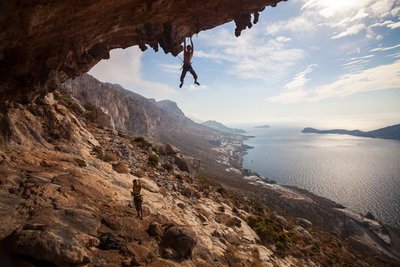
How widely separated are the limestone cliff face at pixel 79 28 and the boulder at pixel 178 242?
11844mm

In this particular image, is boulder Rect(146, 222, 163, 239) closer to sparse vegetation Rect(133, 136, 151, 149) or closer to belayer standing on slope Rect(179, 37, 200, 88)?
belayer standing on slope Rect(179, 37, 200, 88)

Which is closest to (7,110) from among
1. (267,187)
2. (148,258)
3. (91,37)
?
(91,37)

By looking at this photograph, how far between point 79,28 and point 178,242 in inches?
502

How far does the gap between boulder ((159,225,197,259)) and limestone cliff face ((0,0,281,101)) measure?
1184 cm

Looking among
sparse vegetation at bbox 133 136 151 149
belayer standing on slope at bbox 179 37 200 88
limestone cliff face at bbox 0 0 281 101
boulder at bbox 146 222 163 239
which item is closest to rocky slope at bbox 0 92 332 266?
boulder at bbox 146 222 163 239

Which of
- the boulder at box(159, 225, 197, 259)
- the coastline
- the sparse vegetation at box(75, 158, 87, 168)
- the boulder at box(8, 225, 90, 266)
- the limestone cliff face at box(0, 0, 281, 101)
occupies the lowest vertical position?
the coastline

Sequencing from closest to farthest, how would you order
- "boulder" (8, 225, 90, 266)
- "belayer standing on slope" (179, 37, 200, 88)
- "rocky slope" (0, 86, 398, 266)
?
"boulder" (8, 225, 90, 266) < "rocky slope" (0, 86, 398, 266) < "belayer standing on slope" (179, 37, 200, 88)

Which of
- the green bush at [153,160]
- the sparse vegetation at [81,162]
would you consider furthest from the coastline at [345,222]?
the sparse vegetation at [81,162]

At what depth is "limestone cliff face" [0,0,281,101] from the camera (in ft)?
35.0

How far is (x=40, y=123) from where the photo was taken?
19719 mm

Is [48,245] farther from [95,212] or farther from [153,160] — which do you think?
[153,160]

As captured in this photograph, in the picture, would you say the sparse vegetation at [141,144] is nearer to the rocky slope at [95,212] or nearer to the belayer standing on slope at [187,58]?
the rocky slope at [95,212]

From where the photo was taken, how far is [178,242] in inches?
539

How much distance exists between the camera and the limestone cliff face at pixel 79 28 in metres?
10.7
